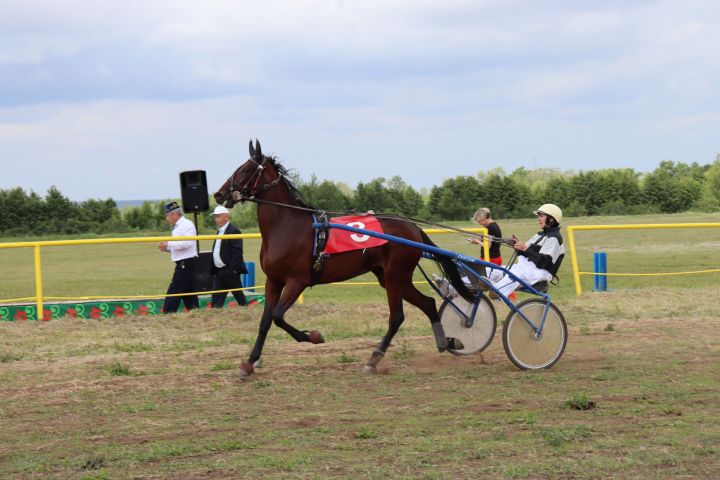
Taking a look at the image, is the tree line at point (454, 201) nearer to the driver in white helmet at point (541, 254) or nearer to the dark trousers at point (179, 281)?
the dark trousers at point (179, 281)

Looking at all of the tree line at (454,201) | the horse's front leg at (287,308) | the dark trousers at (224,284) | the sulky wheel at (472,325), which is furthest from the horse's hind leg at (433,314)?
the tree line at (454,201)

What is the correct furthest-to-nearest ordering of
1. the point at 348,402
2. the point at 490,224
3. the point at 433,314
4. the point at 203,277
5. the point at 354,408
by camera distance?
1. the point at 203,277
2. the point at 490,224
3. the point at 433,314
4. the point at 348,402
5. the point at 354,408

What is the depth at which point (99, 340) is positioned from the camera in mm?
11609

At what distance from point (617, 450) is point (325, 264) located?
12.0 feet

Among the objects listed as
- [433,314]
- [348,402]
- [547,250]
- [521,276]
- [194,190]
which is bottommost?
[348,402]

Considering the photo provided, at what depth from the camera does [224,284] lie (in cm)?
1428

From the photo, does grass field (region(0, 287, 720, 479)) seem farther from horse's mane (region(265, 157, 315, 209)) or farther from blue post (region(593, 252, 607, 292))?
blue post (region(593, 252, 607, 292))

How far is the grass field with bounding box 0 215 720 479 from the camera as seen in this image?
5766 mm

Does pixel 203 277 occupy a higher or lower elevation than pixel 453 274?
lower

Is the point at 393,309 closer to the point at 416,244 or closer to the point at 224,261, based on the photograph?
the point at 416,244

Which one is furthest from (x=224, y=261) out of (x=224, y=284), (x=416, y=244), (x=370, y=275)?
(x=370, y=275)

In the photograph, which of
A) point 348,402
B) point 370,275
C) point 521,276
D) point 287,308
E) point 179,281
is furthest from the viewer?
point 370,275

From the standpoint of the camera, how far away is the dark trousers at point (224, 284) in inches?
557

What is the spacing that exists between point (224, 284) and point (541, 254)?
20.9ft
